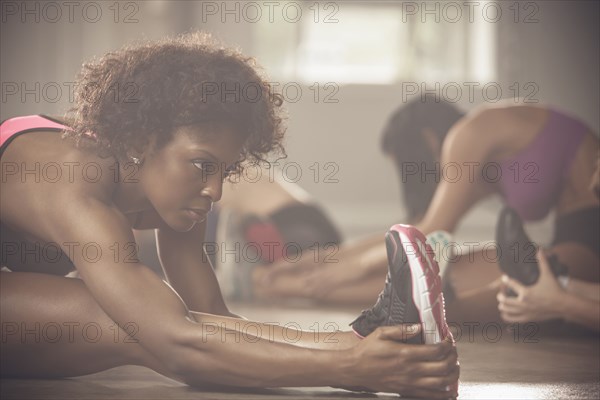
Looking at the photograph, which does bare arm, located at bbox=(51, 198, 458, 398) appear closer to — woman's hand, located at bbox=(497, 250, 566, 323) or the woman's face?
the woman's face

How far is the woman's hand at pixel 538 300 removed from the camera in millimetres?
2023

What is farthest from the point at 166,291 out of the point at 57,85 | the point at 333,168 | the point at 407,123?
the point at 333,168

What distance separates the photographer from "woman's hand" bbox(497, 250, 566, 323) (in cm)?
202

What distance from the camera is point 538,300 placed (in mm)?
2033

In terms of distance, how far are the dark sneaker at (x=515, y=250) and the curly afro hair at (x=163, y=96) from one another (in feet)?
2.30

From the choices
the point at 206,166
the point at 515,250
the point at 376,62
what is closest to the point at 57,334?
the point at 206,166

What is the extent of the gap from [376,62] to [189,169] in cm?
370

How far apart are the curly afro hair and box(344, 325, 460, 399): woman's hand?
1.36 ft

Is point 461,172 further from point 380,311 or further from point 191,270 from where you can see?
point 380,311

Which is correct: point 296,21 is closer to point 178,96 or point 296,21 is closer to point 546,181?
point 546,181

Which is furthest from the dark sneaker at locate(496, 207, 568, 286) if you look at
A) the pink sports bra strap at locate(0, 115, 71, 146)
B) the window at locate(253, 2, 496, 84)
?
the window at locate(253, 2, 496, 84)

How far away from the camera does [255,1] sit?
4.88 meters

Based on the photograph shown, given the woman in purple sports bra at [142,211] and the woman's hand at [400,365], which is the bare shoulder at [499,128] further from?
the woman's hand at [400,365]

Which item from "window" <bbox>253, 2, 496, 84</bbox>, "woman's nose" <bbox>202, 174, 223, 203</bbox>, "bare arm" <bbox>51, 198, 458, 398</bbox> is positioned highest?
"window" <bbox>253, 2, 496, 84</bbox>
